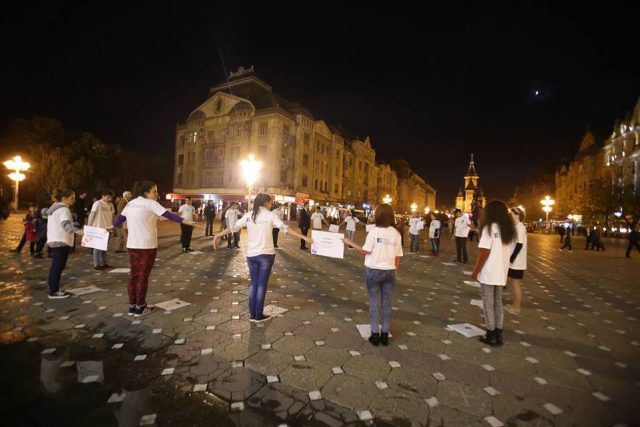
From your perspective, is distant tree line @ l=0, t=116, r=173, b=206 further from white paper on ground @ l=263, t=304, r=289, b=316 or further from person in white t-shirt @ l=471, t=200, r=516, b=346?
person in white t-shirt @ l=471, t=200, r=516, b=346

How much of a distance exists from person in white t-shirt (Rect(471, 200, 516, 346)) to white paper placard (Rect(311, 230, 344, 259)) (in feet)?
6.99

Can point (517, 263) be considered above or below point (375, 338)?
above

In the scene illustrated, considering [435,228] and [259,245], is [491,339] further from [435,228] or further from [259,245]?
[435,228]

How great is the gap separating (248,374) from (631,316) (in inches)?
323

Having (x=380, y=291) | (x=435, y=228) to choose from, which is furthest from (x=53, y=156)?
(x=380, y=291)

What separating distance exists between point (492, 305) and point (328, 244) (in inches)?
111

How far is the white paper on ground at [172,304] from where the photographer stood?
20.2 feet

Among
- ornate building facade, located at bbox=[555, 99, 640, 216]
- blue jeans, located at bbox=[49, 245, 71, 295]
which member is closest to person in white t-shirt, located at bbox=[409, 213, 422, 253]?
blue jeans, located at bbox=[49, 245, 71, 295]

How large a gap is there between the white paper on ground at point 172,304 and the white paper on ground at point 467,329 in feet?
17.3

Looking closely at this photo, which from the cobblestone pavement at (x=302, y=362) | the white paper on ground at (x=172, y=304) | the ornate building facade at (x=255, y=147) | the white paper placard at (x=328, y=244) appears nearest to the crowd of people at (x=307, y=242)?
the white paper placard at (x=328, y=244)

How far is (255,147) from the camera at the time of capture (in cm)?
4953

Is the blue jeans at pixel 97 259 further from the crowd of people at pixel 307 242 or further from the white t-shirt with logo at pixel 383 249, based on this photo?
the white t-shirt with logo at pixel 383 249

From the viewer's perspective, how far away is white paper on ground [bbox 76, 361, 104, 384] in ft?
11.8

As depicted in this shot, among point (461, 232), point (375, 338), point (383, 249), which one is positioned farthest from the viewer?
point (461, 232)
